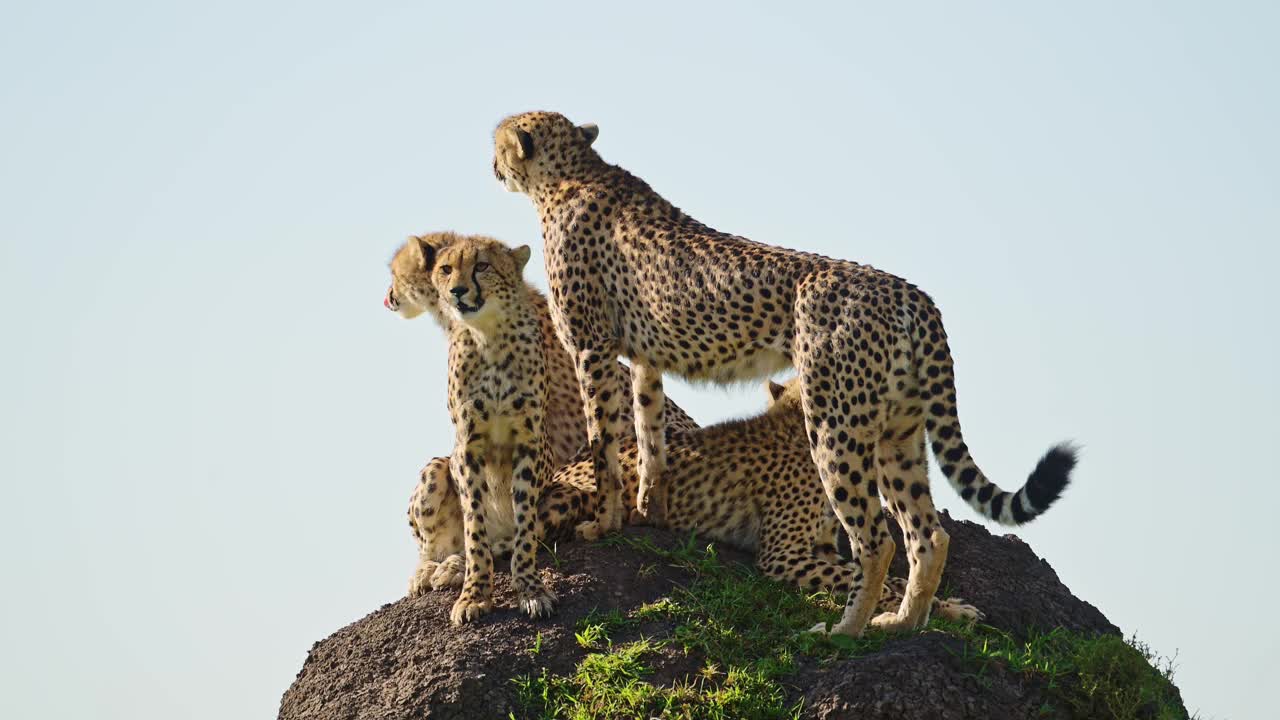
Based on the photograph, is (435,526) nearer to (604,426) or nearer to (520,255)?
(604,426)

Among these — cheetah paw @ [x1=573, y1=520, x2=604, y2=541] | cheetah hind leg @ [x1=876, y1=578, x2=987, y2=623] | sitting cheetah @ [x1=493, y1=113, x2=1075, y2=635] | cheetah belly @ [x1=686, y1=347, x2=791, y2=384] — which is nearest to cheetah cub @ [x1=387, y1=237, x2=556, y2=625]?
cheetah paw @ [x1=573, y1=520, x2=604, y2=541]

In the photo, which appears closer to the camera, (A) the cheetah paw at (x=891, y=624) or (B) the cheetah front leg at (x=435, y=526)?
(A) the cheetah paw at (x=891, y=624)

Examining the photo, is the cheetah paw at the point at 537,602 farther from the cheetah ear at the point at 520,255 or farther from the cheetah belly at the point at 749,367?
the cheetah ear at the point at 520,255

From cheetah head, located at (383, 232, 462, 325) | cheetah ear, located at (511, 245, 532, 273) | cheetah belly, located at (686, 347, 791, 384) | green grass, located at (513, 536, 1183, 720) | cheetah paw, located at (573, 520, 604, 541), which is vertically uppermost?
cheetah head, located at (383, 232, 462, 325)

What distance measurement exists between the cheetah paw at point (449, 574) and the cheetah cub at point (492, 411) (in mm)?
335

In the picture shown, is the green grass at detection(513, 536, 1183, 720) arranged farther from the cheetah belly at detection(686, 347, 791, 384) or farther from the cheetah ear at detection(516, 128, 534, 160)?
the cheetah ear at detection(516, 128, 534, 160)

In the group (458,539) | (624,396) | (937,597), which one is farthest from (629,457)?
(937,597)

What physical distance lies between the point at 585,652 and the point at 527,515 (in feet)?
2.03

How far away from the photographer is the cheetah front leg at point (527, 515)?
8148 millimetres

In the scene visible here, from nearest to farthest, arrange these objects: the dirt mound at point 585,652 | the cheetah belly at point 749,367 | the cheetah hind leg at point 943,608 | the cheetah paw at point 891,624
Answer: the dirt mound at point 585,652 → the cheetah paw at point 891,624 → the cheetah belly at point 749,367 → the cheetah hind leg at point 943,608

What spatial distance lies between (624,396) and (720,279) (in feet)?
3.15

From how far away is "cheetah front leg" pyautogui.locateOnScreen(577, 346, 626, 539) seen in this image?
28.9 ft

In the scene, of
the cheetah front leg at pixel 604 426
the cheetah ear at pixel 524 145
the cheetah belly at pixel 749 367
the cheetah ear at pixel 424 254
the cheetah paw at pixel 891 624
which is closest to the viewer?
the cheetah paw at pixel 891 624

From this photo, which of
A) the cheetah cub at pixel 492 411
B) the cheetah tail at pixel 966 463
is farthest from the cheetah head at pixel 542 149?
the cheetah tail at pixel 966 463
